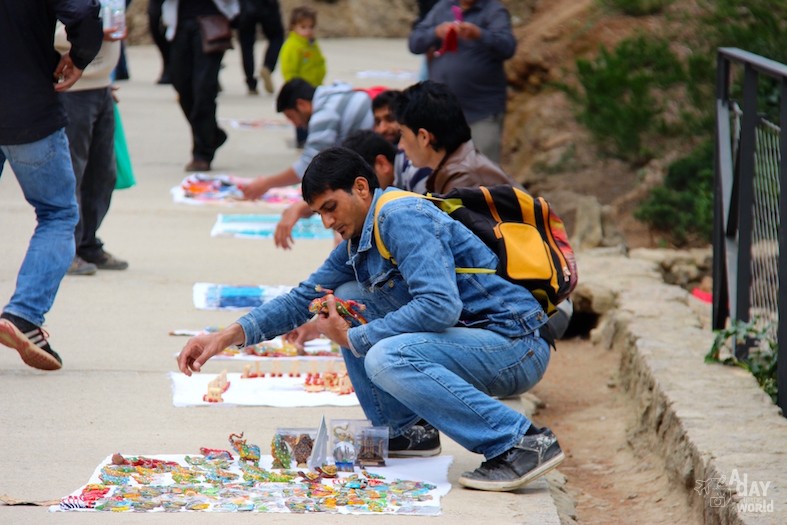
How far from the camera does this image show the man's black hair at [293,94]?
7.11 meters

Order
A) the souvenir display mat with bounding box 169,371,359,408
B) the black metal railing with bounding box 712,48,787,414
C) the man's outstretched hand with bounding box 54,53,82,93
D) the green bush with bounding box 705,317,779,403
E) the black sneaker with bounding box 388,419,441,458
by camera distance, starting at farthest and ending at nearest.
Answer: the man's outstretched hand with bounding box 54,53,82,93
the green bush with bounding box 705,317,779,403
the souvenir display mat with bounding box 169,371,359,408
the black metal railing with bounding box 712,48,787,414
the black sneaker with bounding box 388,419,441,458

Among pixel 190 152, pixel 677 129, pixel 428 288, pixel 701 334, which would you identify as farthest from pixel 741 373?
pixel 190 152

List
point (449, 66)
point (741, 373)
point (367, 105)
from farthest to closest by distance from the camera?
point (449, 66)
point (367, 105)
point (741, 373)

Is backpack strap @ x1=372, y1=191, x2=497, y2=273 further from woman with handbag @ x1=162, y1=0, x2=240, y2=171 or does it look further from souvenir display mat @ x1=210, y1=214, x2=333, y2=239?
woman with handbag @ x1=162, y1=0, x2=240, y2=171

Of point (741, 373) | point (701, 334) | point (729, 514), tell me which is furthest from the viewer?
point (701, 334)

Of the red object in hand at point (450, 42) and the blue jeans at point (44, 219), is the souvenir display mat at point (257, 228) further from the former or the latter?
the blue jeans at point (44, 219)

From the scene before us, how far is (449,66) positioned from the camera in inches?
336

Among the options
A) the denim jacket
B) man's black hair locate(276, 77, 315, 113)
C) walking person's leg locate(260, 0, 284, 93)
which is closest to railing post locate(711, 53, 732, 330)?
the denim jacket

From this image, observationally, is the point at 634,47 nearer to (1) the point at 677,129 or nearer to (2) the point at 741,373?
(1) the point at 677,129

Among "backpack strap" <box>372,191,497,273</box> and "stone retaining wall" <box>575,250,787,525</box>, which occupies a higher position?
"backpack strap" <box>372,191,497,273</box>

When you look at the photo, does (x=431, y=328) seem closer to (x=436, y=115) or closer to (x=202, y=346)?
(x=202, y=346)

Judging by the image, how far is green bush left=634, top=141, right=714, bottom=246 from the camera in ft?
30.8

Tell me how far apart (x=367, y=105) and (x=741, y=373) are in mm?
2686

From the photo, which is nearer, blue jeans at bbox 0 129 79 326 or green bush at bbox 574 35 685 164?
blue jeans at bbox 0 129 79 326
